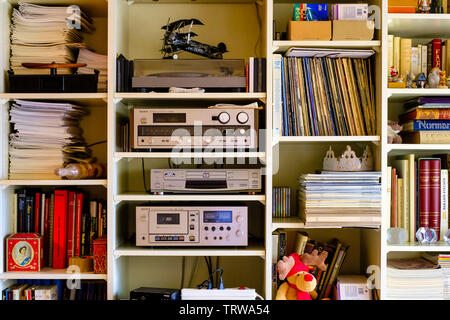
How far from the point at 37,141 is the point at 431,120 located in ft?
5.62

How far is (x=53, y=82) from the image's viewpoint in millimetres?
1769

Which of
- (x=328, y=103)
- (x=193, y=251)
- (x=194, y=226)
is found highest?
(x=328, y=103)

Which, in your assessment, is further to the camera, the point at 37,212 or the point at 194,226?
the point at 37,212

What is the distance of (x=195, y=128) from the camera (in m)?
1.72

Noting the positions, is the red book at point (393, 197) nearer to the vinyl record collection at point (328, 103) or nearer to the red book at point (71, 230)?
the vinyl record collection at point (328, 103)

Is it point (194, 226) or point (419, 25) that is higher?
point (419, 25)

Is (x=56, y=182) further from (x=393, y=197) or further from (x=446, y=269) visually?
(x=446, y=269)

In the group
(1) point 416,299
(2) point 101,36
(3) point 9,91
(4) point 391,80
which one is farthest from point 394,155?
(3) point 9,91

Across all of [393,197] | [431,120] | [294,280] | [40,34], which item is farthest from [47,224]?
[431,120]

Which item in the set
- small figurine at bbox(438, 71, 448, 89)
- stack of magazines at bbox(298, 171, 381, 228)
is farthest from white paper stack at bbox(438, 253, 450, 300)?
small figurine at bbox(438, 71, 448, 89)

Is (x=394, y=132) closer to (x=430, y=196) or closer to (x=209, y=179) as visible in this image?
(x=430, y=196)

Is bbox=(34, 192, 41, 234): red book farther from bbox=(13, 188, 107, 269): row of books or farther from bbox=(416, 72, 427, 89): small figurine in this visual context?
bbox=(416, 72, 427, 89): small figurine

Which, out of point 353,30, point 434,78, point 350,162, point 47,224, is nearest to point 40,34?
point 47,224

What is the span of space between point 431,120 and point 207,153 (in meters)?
0.98
